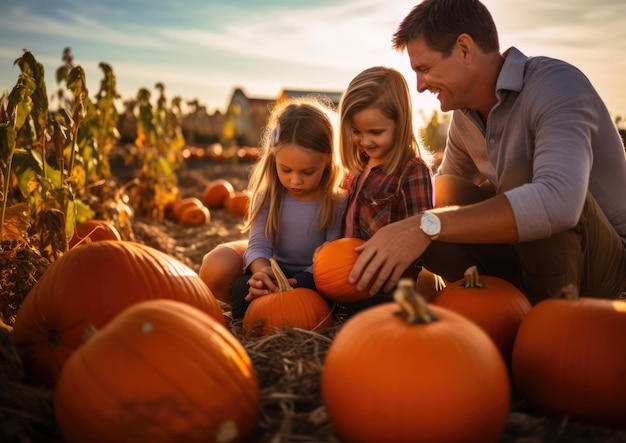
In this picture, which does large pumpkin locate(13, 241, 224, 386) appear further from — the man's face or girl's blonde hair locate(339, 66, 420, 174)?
the man's face

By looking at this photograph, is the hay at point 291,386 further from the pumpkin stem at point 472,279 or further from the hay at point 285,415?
the pumpkin stem at point 472,279

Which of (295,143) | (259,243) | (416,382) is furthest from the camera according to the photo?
(259,243)

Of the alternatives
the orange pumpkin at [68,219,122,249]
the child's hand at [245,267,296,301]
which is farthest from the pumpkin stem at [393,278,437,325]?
the orange pumpkin at [68,219,122,249]

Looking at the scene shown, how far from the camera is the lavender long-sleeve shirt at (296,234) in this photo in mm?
3650

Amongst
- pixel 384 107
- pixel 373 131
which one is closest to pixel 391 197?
pixel 373 131

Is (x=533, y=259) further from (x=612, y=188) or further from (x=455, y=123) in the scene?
(x=455, y=123)

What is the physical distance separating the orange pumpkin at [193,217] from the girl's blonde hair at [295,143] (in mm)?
3951

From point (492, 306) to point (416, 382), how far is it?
3.38 ft

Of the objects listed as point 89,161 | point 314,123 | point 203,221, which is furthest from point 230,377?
point 203,221

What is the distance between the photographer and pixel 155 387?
64.7 inches

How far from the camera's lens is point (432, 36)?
3262mm

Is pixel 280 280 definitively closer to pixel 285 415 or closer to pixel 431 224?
pixel 431 224

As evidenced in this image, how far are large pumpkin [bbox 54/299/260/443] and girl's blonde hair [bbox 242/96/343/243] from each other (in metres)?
1.86

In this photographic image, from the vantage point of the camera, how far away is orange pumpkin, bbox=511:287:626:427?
198 cm
